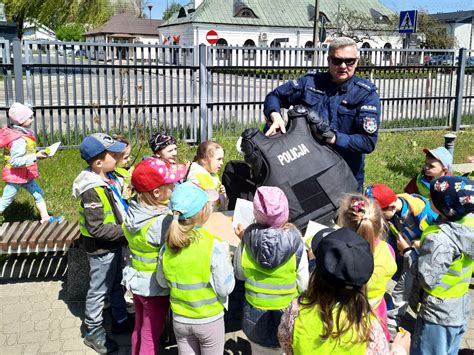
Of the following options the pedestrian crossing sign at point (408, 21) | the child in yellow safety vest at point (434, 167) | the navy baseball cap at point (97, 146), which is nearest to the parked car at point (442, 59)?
the pedestrian crossing sign at point (408, 21)

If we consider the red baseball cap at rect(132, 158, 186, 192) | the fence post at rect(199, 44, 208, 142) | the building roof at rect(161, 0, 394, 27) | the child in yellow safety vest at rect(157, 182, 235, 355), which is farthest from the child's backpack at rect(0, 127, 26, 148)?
the building roof at rect(161, 0, 394, 27)

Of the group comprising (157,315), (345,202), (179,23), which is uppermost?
(179,23)

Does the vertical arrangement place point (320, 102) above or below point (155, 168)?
above

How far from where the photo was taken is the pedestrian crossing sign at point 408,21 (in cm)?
1259

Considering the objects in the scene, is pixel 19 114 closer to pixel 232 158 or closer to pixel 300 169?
pixel 300 169

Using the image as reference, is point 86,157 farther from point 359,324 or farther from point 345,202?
point 359,324

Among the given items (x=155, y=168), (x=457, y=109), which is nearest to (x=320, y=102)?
(x=155, y=168)

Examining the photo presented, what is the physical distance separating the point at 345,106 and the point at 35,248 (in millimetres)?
2814

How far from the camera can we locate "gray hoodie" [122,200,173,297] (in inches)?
118

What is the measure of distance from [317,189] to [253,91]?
22.1ft

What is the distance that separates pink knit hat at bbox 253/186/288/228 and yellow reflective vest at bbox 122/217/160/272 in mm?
673

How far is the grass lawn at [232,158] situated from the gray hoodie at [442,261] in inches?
166

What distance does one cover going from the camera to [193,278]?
108 inches

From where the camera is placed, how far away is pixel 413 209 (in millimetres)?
3875
